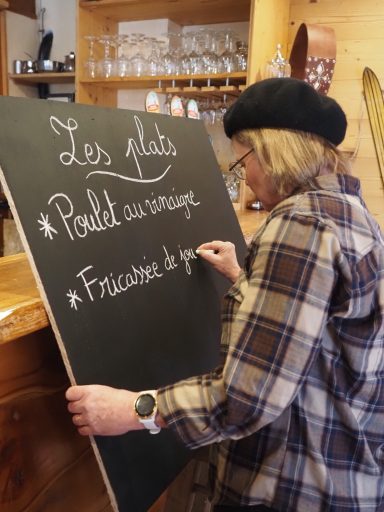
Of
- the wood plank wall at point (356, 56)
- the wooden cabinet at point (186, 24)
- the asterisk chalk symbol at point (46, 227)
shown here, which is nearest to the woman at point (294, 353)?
the asterisk chalk symbol at point (46, 227)

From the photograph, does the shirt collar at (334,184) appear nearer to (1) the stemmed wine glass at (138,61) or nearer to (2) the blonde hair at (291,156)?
(2) the blonde hair at (291,156)

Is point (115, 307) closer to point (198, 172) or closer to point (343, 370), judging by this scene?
point (343, 370)

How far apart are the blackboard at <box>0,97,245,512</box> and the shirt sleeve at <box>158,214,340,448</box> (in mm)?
152

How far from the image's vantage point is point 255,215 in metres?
2.29

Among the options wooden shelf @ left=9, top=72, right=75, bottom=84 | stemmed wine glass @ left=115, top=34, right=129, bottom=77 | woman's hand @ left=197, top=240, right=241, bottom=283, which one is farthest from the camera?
wooden shelf @ left=9, top=72, right=75, bottom=84

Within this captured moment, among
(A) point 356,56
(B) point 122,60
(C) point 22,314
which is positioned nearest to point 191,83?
(B) point 122,60

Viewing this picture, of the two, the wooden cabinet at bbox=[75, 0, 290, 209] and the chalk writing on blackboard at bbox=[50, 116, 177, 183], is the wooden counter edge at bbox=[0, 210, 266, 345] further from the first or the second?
the wooden cabinet at bbox=[75, 0, 290, 209]

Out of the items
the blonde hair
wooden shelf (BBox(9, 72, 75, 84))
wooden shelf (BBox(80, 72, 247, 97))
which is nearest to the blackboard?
the blonde hair

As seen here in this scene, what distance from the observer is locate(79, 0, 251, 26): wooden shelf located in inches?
105

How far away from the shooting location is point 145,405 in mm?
772

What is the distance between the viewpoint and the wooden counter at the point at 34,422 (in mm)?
846

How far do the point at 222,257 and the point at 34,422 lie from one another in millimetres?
560

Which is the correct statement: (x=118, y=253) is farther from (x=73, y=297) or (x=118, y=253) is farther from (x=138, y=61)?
(x=138, y=61)

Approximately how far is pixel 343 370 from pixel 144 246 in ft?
1.39
